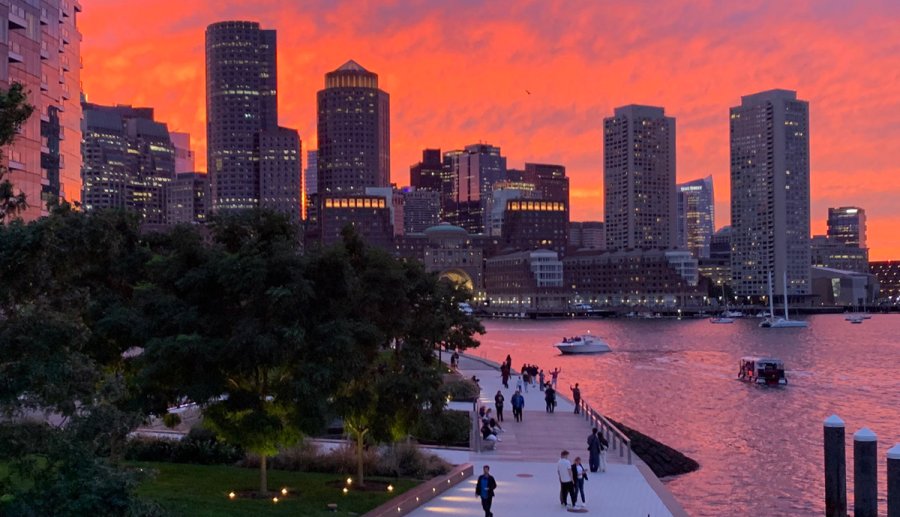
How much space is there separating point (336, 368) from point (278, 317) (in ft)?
6.93

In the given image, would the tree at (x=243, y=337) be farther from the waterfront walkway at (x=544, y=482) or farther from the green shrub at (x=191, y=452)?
the green shrub at (x=191, y=452)

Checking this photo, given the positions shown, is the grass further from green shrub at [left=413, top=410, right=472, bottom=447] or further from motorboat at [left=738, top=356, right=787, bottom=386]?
motorboat at [left=738, top=356, right=787, bottom=386]

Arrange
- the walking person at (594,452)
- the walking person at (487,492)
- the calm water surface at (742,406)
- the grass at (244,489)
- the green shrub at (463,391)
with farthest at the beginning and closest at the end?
1. the green shrub at (463,391)
2. the calm water surface at (742,406)
3. the walking person at (594,452)
4. the walking person at (487,492)
5. the grass at (244,489)

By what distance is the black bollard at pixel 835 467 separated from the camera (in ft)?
91.9

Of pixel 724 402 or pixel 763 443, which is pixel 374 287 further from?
pixel 724 402

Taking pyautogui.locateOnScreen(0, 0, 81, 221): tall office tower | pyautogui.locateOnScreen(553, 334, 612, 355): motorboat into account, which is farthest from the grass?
pyautogui.locateOnScreen(553, 334, 612, 355): motorboat

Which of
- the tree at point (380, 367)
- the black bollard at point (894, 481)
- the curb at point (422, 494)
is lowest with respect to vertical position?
the curb at point (422, 494)

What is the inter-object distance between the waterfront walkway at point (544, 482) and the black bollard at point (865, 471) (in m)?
5.16

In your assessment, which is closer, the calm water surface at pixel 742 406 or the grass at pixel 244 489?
the grass at pixel 244 489

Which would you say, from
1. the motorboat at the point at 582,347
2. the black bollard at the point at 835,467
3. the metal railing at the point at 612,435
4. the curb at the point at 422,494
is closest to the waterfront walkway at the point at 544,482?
the curb at the point at 422,494

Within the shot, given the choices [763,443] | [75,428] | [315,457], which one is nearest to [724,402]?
[763,443]

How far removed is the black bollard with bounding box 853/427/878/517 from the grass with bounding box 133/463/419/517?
13534 mm

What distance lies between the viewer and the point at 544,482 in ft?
108

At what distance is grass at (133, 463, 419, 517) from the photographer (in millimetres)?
24781
